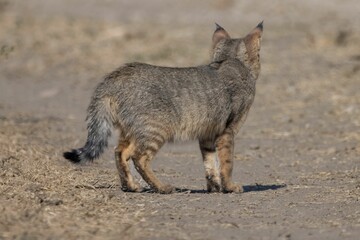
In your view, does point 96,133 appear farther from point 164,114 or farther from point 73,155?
point 164,114

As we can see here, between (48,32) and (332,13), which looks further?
(332,13)

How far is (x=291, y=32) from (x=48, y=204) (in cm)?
1548

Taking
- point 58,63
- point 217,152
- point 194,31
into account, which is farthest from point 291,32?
point 217,152

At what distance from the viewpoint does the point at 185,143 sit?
12227 millimetres

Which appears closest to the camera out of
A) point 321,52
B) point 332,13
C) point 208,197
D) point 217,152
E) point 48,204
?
point 48,204

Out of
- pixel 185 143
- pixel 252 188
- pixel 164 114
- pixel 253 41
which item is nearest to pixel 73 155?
pixel 164 114

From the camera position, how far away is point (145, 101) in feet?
28.4

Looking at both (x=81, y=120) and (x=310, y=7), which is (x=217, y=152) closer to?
(x=81, y=120)

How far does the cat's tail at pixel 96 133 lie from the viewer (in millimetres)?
8477

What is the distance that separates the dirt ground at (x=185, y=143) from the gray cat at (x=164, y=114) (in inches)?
11.5

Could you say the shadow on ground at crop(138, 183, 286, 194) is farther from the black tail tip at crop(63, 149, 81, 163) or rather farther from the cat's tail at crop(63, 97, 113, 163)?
the black tail tip at crop(63, 149, 81, 163)

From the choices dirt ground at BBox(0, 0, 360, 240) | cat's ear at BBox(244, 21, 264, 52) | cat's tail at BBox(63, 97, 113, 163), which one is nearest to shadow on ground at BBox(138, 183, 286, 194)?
dirt ground at BBox(0, 0, 360, 240)

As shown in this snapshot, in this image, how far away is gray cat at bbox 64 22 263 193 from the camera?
28.3 feet

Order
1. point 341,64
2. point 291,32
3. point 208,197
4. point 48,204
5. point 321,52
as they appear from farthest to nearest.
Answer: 1. point 291,32
2. point 321,52
3. point 341,64
4. point 208,197
5. point 48,204
